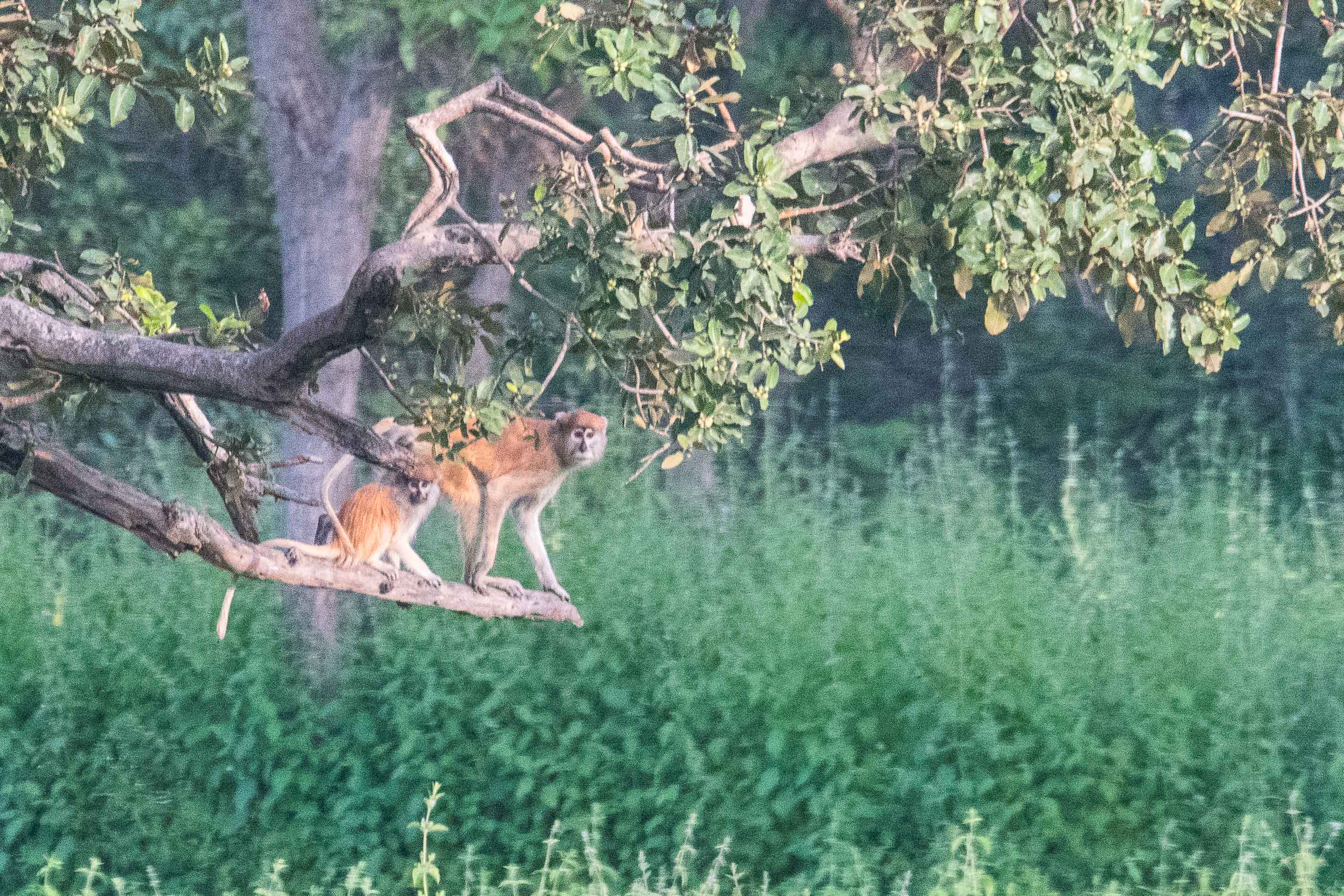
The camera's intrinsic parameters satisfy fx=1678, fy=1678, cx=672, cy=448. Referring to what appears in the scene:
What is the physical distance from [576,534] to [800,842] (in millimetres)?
2048

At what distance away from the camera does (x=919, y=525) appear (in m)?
7.75

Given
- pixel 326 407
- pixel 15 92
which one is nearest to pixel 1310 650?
pixel 326 407

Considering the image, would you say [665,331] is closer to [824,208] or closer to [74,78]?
[824,208]

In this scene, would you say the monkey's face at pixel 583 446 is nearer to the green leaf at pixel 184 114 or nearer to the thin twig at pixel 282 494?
the thin twig at pixel 282 494

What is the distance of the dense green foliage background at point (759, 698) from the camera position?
651cm

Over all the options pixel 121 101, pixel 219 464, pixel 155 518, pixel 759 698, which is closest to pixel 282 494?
pixel 219 464

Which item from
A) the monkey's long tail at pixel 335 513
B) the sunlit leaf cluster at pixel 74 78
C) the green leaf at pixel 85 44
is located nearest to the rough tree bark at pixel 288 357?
the monkey's long tail at pixel 335 513

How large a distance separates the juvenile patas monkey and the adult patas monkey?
0.19m

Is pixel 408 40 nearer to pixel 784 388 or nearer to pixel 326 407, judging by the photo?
pixel 326 407

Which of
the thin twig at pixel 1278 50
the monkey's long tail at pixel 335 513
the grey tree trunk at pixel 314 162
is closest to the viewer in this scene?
the thin twig at pixel 1278 50

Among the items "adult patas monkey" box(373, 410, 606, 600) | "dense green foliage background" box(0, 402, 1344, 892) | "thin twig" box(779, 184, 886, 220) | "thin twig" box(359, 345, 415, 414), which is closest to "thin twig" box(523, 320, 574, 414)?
"thin twig" box(359, 345, 415, 414)

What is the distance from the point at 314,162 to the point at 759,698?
10.6 feet

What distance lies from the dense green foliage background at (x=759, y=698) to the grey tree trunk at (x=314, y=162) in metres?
0.67

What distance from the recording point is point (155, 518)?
4602 mm
